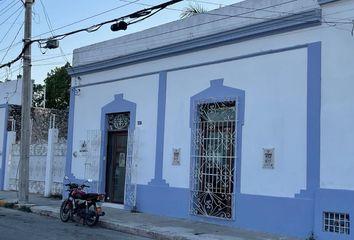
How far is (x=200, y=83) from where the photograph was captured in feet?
46.7

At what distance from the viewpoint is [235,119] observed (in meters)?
13.2

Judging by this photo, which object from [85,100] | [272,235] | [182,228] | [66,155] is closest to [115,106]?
[85,100]

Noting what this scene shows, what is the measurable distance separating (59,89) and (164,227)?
37347 millimetres

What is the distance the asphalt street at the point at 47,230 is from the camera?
1136 centimetres

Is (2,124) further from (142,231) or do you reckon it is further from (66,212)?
(142,231)

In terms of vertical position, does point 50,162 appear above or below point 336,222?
above

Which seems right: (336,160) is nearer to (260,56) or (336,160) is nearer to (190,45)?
(260,56)

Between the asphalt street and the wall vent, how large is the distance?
4.03m

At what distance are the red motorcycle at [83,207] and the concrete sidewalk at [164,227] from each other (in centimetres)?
36

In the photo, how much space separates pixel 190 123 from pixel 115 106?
12.0 ft

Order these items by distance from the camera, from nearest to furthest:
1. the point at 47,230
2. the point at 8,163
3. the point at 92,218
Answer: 1. the point at 47,230
2. the point at 92,218
3. the point at 8,163

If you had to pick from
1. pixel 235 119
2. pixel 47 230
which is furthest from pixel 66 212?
pixel 235 119

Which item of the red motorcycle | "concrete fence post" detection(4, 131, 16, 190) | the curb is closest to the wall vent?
the curb

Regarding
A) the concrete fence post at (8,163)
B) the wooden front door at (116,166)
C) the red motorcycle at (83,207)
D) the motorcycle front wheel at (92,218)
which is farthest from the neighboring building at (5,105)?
the motorcycle front wheel at (92,218)
